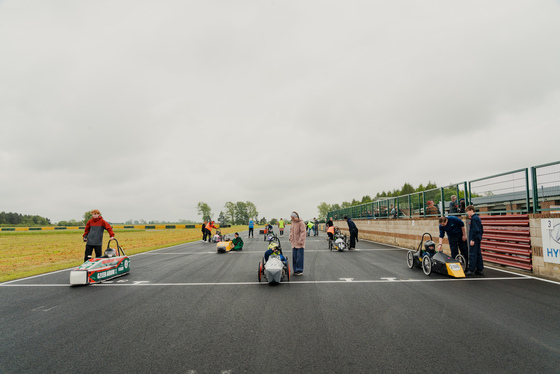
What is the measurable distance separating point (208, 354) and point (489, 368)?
309cm

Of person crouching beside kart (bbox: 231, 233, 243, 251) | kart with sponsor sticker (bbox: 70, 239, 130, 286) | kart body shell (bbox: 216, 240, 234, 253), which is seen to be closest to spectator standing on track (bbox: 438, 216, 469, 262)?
kart with sponsor sticker (bbox: 70, 239, 130, 286)

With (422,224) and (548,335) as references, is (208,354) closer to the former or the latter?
(548,335)

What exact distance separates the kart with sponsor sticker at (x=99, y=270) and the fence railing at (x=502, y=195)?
479 inches

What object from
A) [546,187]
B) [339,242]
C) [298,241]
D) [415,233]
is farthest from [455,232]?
[415,233]

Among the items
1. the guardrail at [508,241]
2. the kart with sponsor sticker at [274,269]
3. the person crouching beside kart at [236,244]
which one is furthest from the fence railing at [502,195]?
the person crouching beside kart at [236,244]

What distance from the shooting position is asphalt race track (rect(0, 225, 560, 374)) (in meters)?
3.43

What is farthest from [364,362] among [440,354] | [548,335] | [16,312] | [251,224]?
[251,224]

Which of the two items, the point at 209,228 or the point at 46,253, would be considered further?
the point at 209,228

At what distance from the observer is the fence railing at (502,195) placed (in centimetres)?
848

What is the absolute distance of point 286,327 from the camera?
457cm

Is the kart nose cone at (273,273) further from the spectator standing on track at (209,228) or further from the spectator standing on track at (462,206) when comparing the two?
the spectator standing on track at (209,228)

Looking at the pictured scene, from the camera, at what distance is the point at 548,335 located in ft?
13.7

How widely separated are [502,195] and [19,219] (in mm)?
189464

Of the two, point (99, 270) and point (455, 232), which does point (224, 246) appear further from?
point (455, 232)
